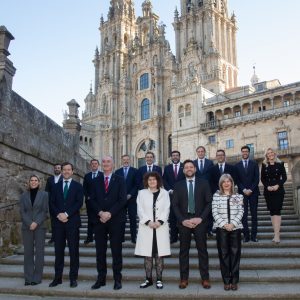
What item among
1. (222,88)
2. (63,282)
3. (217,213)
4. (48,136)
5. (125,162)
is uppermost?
(222,88)

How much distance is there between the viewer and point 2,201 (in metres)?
8.05

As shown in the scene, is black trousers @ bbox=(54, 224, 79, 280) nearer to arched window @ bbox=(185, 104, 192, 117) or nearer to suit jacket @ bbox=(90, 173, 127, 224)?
suit jacket @ bbox=(90, 173, 127, 224)

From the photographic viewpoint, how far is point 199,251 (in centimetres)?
589

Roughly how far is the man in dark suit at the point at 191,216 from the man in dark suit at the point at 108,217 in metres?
1.00

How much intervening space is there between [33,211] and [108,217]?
148 cm

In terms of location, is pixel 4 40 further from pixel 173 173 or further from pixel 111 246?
pixel 111 246

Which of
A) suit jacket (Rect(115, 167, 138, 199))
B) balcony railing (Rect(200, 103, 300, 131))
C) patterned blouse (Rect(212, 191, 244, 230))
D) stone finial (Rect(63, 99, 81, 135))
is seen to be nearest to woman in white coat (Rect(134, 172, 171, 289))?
patterned blouse (Rect(212, 191, 244, 230))

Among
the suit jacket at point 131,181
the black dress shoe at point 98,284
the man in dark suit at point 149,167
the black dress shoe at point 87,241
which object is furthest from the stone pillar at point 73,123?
the black dress shoe at point 98,284

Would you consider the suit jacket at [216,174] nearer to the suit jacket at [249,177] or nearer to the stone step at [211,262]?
the suit jacket at [249,177]

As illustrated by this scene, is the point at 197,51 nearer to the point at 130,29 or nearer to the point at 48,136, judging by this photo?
the point at 130,29

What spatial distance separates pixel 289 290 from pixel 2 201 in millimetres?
6044

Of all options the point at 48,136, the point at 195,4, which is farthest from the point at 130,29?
the point at 48,136

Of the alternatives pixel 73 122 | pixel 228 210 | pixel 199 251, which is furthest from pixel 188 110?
pixel 199 251

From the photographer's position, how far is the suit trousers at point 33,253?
6.38 m
